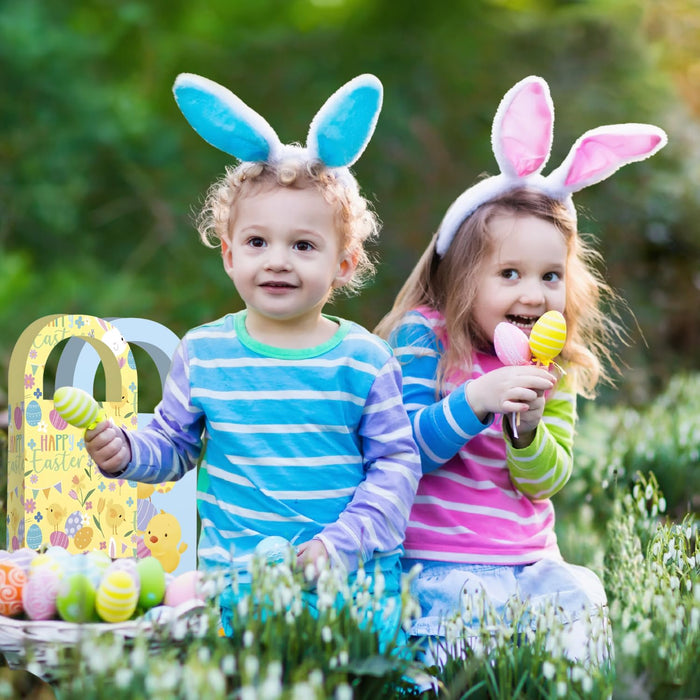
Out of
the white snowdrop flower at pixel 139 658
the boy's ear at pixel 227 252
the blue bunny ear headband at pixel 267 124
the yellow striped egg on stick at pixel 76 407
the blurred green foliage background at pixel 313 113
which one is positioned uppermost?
the blurred green foliage background at pixel 313 113

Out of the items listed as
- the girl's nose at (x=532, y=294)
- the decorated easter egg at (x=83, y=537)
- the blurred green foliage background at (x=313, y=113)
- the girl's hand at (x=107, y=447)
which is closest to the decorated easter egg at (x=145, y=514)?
the decorated easter egg at (x=83, y=537)

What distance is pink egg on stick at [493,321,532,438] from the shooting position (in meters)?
2.65

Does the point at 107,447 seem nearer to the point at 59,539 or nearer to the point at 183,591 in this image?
the point at 183,591

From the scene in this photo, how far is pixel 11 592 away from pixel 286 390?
78cm

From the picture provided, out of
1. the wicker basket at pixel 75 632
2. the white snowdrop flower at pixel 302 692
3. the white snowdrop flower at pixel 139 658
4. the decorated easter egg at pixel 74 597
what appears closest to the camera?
the white snowdrop flower at pixel 302 692

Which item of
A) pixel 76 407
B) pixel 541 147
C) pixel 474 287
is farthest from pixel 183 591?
pixel 541 147

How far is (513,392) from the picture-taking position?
257 centimetres

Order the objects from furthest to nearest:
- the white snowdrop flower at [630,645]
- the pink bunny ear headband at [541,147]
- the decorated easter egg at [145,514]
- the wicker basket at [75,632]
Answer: the decorated easter egg at [145,514], the pink bunny ear headband at [541,147], the white snowdrop flower at [630,645], the wicker basket at [75,632]

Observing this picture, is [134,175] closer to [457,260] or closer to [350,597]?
[457,260]

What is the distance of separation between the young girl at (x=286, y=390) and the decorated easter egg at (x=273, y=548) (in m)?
0.06

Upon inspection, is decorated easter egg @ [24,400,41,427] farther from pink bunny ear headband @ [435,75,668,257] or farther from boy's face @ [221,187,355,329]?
pink bunny ear headband @ [435,75,668,257]

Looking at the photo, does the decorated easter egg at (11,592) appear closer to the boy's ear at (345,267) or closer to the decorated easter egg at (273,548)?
the decorated easter egg at (273,548)

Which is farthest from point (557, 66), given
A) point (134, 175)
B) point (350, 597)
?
point (350, 597)

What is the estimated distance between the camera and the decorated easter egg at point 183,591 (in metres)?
2.21
